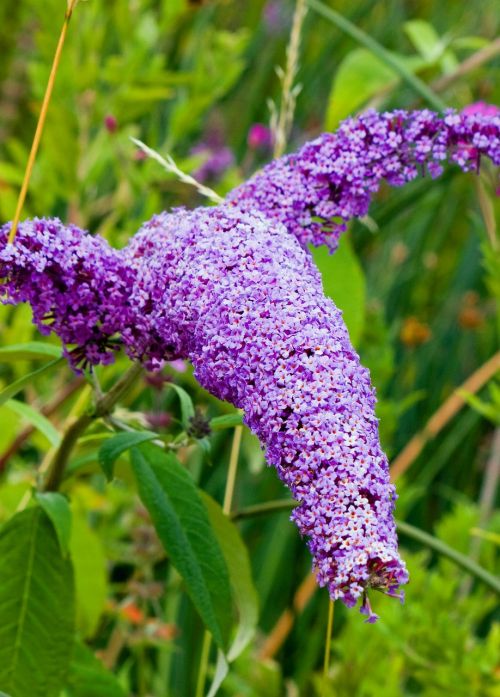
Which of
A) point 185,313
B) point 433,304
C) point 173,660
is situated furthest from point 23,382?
point 433,304

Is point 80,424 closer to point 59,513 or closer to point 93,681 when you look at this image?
point 59,513

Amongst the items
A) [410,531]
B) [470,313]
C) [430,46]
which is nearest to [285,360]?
[410,531]

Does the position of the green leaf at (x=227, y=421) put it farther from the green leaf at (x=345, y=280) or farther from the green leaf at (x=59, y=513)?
the green leaf at (x=345, y=280)

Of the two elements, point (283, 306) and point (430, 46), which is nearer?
point (283, 306)

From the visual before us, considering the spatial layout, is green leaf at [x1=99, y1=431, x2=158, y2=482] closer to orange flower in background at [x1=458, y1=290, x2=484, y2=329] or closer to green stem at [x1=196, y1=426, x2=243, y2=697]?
green stem at [x1=196, y1=426, x2=243, y2=697]

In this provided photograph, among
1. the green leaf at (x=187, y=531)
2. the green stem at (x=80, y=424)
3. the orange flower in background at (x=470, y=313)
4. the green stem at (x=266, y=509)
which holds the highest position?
the orange flower in background at (x=470, y=313)

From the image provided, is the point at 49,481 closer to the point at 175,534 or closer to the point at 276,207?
the point at 175,534

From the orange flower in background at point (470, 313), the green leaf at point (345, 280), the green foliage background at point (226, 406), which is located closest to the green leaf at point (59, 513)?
the green foliage background at point (226, 406)
